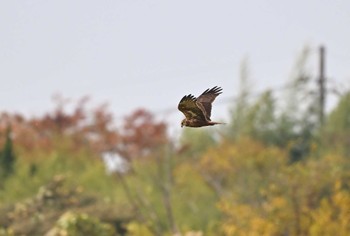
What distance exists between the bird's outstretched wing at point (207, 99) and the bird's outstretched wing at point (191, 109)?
3 centimetres

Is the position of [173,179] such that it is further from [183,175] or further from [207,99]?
[207,99]

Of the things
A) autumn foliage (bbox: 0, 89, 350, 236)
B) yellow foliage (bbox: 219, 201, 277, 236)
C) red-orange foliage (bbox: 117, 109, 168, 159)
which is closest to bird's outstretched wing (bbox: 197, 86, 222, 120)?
autumn foliage (bbox: 0, 89, 350, 236)

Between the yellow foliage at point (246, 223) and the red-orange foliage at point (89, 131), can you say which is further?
the red-orange foliage at point (89, 131)

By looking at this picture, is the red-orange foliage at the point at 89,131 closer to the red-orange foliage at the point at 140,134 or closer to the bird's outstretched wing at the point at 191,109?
the red-orange foliage at the point at 140,134

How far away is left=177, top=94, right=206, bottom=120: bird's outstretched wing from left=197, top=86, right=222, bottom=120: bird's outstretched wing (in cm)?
3

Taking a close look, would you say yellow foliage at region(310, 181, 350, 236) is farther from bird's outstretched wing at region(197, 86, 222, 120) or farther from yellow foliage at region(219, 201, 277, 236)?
bird's outstretched wing at region(197, 86, 222, 120)

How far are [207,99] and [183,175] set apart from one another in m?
26.3

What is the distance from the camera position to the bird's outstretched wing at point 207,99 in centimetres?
668

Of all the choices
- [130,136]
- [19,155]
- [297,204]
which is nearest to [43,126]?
[130,136]

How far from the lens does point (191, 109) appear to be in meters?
6.70

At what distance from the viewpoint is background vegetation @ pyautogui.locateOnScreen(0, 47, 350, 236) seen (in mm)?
21031

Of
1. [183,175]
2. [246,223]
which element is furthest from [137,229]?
[183,175]

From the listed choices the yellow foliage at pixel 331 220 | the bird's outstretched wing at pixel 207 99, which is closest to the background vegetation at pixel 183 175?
the yellow foliage at pixel 331 220

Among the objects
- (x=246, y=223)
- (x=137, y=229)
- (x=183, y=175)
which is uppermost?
(x=183, y=175)
